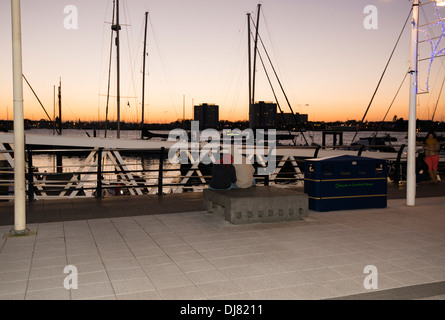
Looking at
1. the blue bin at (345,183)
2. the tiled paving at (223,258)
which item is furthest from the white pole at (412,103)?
the tiled paving at (223,258)

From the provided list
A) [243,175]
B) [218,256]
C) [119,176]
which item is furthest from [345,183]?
[119,176]

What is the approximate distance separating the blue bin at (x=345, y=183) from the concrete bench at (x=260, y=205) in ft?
3.67

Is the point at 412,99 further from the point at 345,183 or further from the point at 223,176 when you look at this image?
the point at 223,176

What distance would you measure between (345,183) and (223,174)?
3010mm

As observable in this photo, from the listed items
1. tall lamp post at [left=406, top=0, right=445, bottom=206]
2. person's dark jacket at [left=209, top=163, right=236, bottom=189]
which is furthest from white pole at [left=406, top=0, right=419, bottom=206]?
person's dark jacket at [left=209, top=163, right=236, bottom=189]

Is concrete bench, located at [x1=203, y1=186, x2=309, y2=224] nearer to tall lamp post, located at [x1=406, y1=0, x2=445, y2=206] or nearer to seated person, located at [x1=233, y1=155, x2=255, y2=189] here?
seated person, located at [x1=233, y1=155, x2=255, y2=189]

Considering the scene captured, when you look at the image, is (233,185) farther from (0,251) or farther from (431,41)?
(431,41)

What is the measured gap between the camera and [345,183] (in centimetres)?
1009

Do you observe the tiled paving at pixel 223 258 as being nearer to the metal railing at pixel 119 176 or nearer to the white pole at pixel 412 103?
the white pole at pixel 412 103

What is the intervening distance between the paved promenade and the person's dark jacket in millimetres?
764

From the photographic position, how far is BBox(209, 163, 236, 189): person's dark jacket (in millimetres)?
9391

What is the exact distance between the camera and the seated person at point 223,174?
9.38 m

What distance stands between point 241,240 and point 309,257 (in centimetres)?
139
